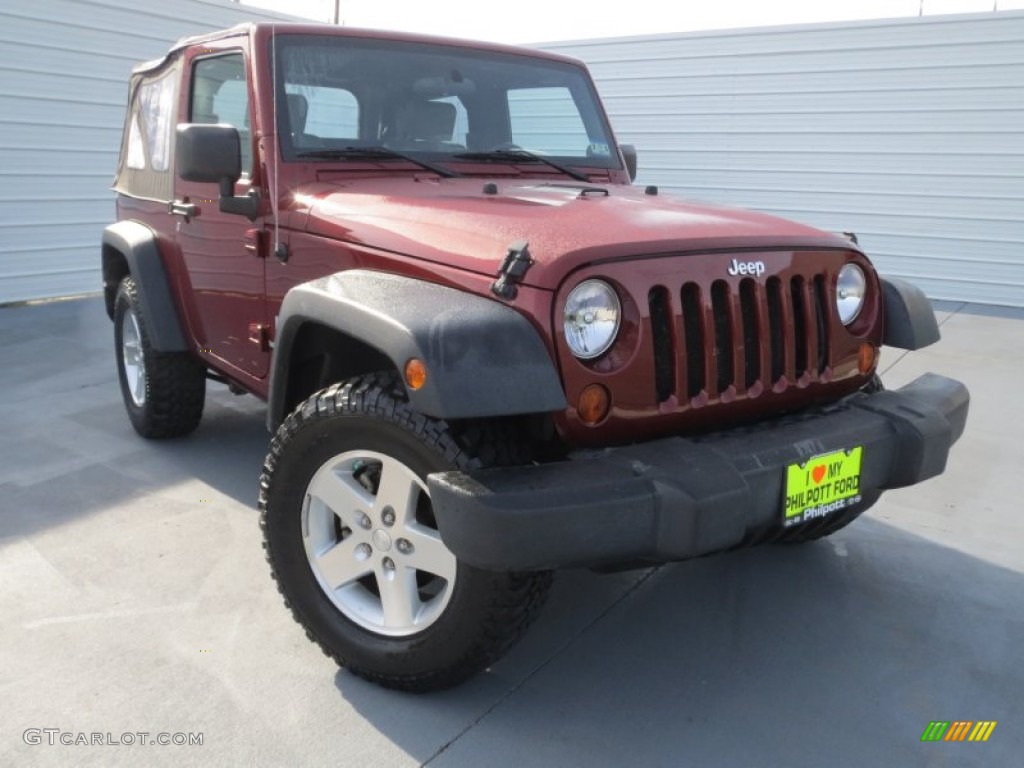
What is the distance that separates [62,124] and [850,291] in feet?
27.0

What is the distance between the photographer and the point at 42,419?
4.82 m

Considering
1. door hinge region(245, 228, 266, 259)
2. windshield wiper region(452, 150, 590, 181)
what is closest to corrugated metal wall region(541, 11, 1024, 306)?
windshield wiper region(452, 150, 590, 181)

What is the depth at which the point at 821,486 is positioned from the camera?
2.35 metres

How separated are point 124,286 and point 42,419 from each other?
993mm

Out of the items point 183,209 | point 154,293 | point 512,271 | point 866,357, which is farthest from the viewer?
point 154,293

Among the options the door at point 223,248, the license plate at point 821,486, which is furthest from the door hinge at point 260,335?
the license plate at point 821,486

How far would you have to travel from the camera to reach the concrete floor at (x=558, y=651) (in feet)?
7.41

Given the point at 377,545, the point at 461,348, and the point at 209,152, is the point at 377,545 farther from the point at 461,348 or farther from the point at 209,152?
the point at 209,152

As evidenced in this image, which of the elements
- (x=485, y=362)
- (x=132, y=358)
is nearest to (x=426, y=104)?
(x=485, y=362)

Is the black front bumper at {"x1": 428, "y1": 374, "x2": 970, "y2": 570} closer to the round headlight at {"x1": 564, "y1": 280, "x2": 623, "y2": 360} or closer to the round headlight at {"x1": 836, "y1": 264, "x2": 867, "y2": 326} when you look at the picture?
the round headlight at {"x1": 564, "y1": 280, "x2": 623, "y2": 360}

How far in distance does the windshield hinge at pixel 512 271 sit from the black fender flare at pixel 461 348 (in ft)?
0.13

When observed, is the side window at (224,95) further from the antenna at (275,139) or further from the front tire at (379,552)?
the front tire at (379,552)

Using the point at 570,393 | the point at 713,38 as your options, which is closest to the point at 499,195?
the point at 570,393

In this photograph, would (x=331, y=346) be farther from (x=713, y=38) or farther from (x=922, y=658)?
(x=713, y=38)
